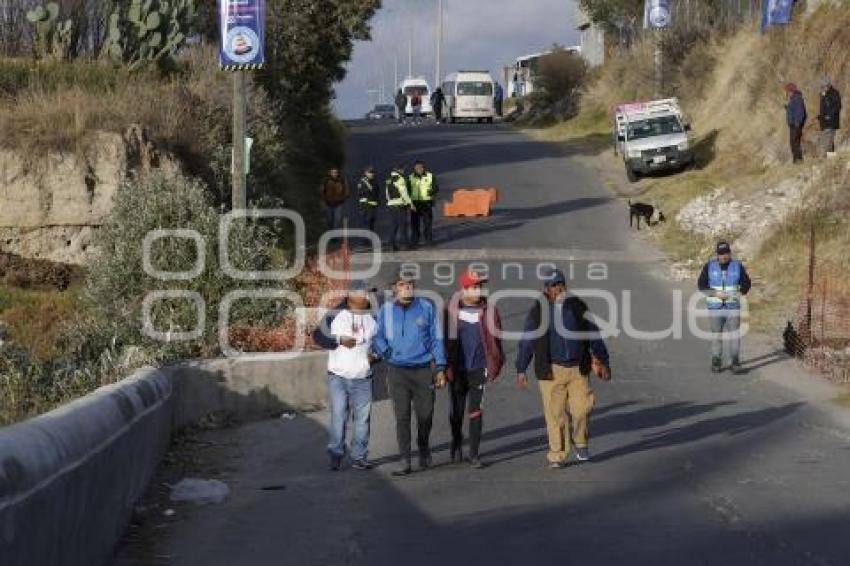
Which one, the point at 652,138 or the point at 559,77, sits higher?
the point at 559,77

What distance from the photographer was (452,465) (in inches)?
487

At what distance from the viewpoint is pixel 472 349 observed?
12.2m

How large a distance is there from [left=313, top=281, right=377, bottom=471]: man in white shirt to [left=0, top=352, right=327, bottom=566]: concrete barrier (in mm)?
1453

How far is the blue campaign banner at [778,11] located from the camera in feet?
135

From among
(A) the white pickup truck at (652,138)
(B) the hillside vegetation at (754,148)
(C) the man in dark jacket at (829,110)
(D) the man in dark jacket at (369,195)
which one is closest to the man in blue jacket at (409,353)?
(B) the hillside vegetation at (754,148)

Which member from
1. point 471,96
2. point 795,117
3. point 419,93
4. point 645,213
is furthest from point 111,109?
point 419,93

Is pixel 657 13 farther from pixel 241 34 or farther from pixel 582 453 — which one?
pixel 582 453

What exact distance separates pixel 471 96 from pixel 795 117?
3606cm

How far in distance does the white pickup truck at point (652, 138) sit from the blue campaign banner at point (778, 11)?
4.29m

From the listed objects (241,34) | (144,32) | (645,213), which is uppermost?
(144,32)

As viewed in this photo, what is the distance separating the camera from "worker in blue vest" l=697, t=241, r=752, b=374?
59.9ft

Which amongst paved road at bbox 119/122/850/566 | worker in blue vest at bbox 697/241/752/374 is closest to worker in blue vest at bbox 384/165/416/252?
paved road at bbox 119/122/850/566

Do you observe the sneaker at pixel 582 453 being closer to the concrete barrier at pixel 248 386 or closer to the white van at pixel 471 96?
the concrete barrier at pixel 248 386

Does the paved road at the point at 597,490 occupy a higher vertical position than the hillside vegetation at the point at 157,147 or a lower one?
lower
